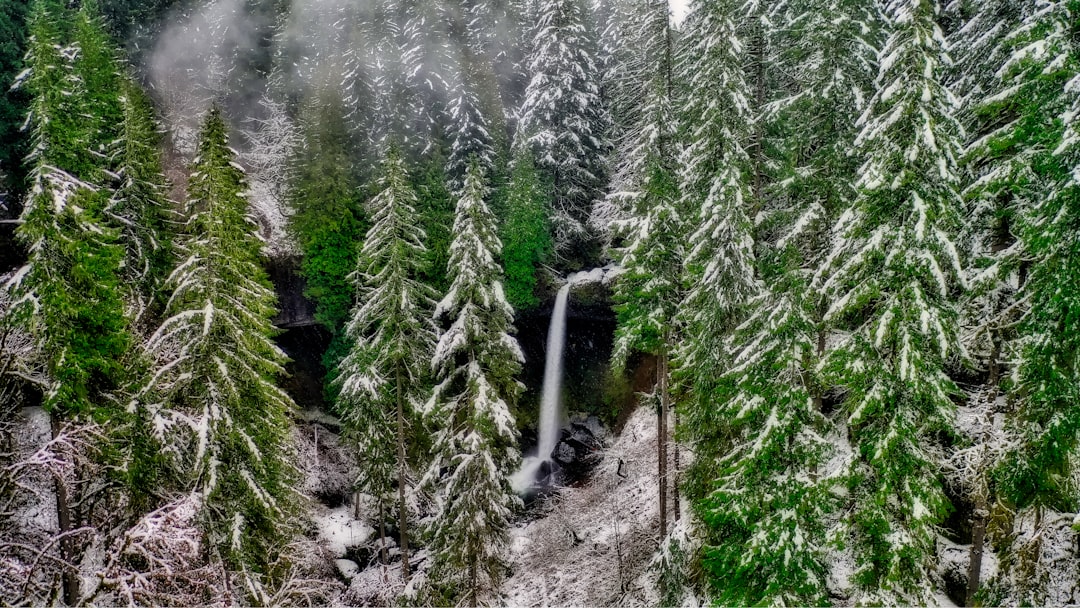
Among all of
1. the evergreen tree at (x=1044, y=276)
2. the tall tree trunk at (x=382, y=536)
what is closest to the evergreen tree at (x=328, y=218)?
the tall tree trunk at (x=382, y=536)

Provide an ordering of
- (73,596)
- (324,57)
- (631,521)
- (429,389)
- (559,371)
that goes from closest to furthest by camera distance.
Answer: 1. (73,596)
2. (429,389)
3. (631,521)
4. (559,371)
5. (324,57)

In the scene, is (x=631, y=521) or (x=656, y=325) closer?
(x=656, y=325)

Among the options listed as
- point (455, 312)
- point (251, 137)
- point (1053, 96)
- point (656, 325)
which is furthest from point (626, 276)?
point (251, 137)

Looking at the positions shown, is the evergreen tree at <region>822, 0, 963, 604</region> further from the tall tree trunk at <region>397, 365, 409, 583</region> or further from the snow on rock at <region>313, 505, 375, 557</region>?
the snow on rock at <region>313, 505, 375, 557</region>

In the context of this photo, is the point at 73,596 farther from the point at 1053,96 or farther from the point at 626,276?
the point at 1053,96

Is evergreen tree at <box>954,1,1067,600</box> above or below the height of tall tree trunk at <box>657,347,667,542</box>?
above

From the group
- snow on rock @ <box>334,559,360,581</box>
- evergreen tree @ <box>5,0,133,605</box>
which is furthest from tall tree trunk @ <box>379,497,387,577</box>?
evergreen tree @ <box>5,0,133,605</box>
